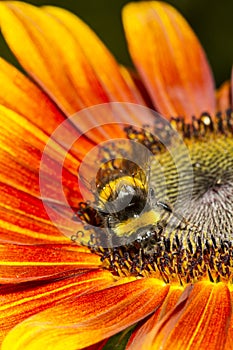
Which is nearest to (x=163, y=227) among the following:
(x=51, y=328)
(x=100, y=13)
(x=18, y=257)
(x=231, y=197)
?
(x=231, y=197)

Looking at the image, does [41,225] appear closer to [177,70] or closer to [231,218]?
[231,218]

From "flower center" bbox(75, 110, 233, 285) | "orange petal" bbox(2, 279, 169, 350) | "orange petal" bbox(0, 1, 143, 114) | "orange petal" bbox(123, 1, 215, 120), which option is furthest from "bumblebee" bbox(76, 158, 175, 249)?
"orange petal" bbox(123, 1, 215, 120)

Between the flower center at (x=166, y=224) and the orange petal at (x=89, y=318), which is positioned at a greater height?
the flower center at (x=166, y=224)

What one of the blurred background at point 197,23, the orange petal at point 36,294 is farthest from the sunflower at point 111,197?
the blurred background at point 197,23

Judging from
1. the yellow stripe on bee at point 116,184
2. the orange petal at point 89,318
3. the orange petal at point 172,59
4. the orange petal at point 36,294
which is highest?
the orange petal at point 172,59

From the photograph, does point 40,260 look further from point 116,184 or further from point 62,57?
point 62,57

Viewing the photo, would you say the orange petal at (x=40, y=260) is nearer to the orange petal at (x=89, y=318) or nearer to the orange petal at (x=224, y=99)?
the orange petal at (x=89, y=318)
